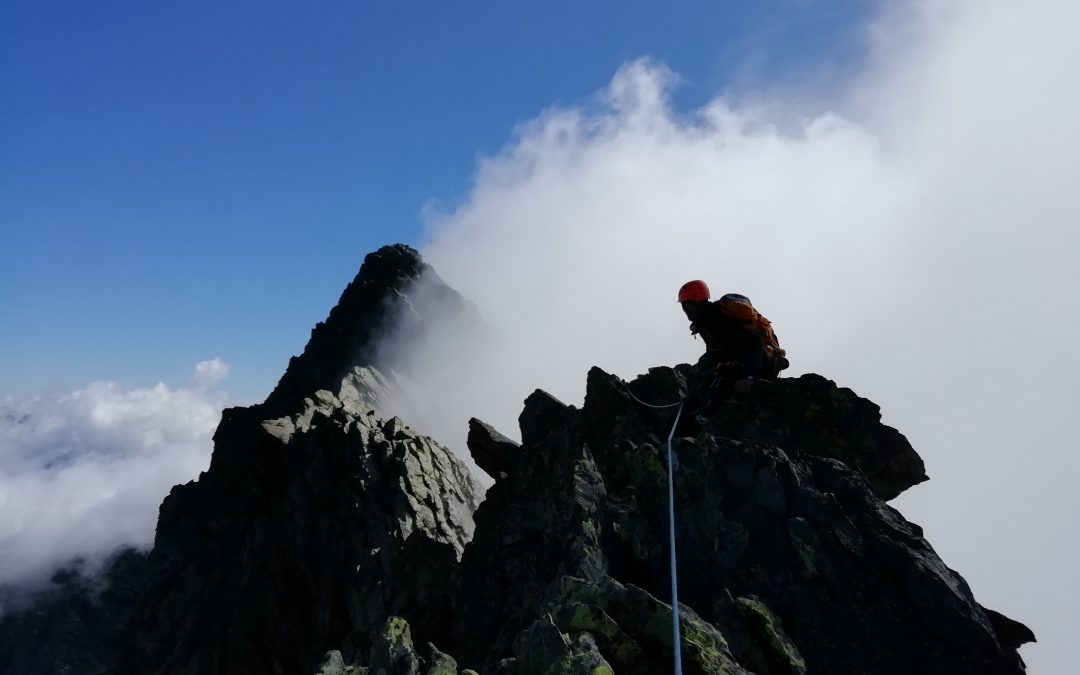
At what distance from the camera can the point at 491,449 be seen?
30.9 m

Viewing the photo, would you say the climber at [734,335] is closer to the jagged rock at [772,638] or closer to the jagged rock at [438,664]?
the jagged rock at [772,638]

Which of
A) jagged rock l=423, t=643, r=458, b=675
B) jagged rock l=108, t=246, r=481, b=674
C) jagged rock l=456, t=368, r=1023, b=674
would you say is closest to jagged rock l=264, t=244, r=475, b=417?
jagged rock l=108, t=246, r=481, b=674

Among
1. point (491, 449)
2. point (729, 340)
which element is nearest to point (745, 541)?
point (729, 340)

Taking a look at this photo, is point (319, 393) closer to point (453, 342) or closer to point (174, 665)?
point (174, 665)

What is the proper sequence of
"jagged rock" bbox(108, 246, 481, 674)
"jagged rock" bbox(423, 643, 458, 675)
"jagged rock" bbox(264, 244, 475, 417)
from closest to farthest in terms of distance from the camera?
"jagged rock" bbox(423, 643, 458, 675), "jagged rock" bbox(108, 246, 481, 674), "jagged rock" bbox(264, 244, 475, 417)

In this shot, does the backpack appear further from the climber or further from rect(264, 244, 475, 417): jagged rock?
rect(264, 244, 475, 417): jagged rock

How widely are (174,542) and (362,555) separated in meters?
36.8

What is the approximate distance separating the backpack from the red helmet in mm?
538

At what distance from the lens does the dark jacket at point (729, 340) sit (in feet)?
63.6

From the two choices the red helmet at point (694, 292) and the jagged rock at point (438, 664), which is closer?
the jagged rock at point (438, 664)

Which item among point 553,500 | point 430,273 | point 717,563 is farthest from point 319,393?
point 717,563

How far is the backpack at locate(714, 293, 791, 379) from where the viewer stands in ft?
62.6

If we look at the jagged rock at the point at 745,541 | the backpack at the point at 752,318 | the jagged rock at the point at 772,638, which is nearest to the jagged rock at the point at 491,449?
Result: the jagged rock at the point at 745,541

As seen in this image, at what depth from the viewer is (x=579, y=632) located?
11109 millimetres
